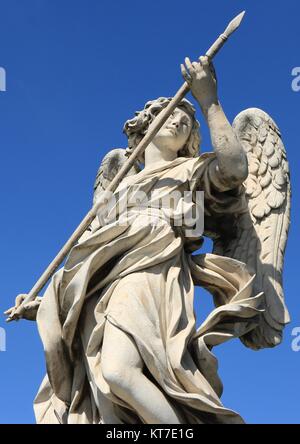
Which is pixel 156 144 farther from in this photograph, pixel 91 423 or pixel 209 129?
pixel 91 423

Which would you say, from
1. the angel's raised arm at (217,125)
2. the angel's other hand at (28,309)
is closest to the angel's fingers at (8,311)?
the angel's other hand at (28,309)

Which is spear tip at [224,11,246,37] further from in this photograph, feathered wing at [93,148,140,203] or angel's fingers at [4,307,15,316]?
angel's fingers at [4,307,15,316]

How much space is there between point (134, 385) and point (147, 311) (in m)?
0.67

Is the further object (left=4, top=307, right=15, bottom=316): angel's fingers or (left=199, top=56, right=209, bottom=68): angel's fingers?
(left=4, top=307, right=15, bottom=316): angel's fingers

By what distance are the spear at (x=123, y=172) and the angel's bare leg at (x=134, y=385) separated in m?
1.20

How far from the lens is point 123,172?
8.00 meters

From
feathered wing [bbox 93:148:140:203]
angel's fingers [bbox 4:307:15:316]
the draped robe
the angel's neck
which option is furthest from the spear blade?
angel's fingers [bbox 4:307:15:316]

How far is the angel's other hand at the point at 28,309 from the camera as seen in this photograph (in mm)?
7777

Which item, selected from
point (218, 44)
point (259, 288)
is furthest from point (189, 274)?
point (218, 44)

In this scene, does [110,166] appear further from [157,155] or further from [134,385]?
[134,385]

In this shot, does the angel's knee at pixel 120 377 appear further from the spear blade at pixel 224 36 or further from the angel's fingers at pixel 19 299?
the spear blade at pixel 224 36

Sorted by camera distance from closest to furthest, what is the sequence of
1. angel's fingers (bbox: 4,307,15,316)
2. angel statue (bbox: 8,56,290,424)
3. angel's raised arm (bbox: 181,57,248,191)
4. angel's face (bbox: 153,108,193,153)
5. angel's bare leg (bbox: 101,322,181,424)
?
1. angel's bare leg (bbox: 101,322,181,424)
2. angel statue (bbox: 8,56,290,424)
3. angel's raised arm (bbox: 181,57,248,191)
4. angel's fingers (bbox: 4,307,15,316)
5. angel's face (bbox: 153,108,193,153)

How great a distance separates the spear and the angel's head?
32 cm

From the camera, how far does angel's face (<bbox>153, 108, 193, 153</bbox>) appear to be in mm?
8297
